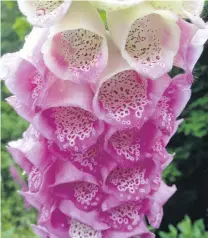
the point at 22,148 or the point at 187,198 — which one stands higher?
the point at 22,148

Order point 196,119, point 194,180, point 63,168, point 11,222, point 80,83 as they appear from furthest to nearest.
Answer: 1. point 11,222
2. point 194,180
3. point 196,119
4. point 63,168
5. point 80,83

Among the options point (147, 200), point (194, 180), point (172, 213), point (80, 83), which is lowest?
point (172, 213)

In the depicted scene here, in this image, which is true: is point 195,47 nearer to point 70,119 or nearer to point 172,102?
point 172,102

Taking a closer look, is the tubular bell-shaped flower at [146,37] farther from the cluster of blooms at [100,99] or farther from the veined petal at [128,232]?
the veined petal at [128,232]

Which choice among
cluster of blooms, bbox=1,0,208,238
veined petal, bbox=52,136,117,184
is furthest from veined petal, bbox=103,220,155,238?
veined petal, bbox=52,136,117,184

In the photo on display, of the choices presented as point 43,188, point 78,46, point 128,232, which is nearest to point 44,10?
point 78,46

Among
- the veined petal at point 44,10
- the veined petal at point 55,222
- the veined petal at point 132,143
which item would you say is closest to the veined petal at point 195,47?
the veined petal at point 132,143

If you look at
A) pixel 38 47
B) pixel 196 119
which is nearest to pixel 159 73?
pixel 38 47

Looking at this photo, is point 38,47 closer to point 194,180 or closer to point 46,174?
point 46,174
